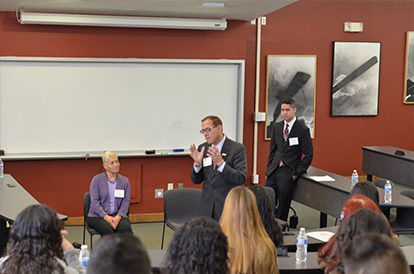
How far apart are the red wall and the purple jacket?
146 centimetres

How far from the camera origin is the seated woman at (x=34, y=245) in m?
2.16

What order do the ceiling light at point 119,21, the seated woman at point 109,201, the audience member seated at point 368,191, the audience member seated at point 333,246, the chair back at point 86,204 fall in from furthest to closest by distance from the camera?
1. the ceiling light at point 119,21
2. the chair back at point 86,204
3. the seated woman at point 109,201
4. the audience member seated at point 368,191
5. the audience member seated at point 333,246

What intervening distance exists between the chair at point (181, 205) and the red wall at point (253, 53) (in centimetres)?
161

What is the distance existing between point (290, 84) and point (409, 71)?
98.1 inches

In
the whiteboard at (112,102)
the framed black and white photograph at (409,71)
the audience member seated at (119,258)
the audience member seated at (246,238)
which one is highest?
the framed black and white photograph at (409,71)

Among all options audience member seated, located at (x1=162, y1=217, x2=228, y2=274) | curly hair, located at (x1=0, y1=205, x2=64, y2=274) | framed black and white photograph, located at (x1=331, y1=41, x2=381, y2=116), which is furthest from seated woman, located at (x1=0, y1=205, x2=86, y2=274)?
framed black and white photograph, located at (x1=331, y1=41, x2=381, y2=116)

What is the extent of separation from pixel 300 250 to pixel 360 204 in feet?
2.16

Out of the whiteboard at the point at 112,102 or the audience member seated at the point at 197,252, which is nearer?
the audience member seated at the point at 197,252

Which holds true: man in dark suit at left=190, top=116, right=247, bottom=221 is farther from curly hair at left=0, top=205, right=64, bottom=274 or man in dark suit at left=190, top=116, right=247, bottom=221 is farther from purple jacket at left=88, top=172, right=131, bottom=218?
curly hair at left=0, top=205, right=64, bottom=274

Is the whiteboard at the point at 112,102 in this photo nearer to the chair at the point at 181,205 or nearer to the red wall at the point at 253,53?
the red wall at the point at 253,53

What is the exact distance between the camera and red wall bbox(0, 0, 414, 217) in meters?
6.07

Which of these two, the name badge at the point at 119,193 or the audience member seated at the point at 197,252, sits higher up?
the audience member seated at the point at 197,252

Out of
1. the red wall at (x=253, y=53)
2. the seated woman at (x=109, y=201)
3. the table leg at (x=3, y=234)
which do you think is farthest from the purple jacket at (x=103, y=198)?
the red wall at (x=253, y=53)

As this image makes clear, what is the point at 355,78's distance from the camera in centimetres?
820
